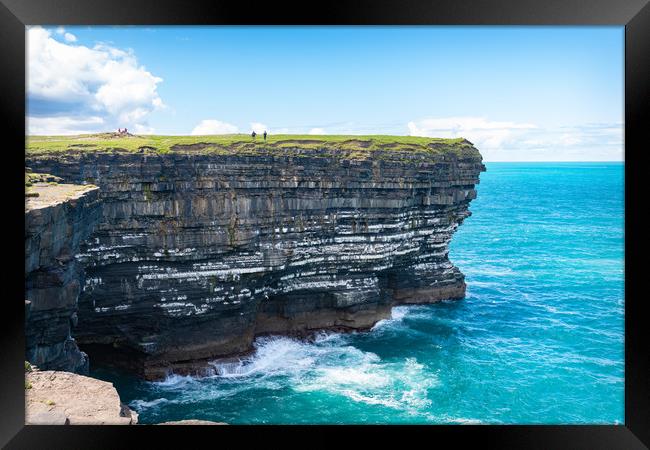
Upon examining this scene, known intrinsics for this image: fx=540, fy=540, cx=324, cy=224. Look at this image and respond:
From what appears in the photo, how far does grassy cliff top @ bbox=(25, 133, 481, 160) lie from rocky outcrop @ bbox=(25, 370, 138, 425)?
53.0ft

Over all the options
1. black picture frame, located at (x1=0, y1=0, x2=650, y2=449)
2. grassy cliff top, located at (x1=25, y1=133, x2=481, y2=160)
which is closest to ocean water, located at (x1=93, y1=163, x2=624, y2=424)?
grassy cliff top, located at (x1=25, y1=133, x2=481, y2=160)

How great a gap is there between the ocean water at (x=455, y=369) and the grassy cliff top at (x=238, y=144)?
10.7 metres

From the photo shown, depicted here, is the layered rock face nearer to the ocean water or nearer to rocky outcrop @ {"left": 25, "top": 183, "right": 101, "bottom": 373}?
the ocean water

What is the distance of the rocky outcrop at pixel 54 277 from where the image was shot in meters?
14.1

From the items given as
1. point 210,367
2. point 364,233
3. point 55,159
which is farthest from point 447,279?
point 55,159

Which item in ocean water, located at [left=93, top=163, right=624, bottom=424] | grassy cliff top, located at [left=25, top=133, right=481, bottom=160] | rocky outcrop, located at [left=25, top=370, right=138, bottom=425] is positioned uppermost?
grassy cliff top, located at [left=25, top=133, right=481, bottom=160]

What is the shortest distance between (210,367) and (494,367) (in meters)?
14.9

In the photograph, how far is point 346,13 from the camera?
10.4m

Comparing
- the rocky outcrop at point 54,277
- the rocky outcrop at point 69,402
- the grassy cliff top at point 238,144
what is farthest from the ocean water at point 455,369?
the rocky outcrop at point 69,402

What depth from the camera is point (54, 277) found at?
16.1 metres

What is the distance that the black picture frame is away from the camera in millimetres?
10289

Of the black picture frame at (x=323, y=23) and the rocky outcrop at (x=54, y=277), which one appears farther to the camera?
the rocky outcrop at (x=54, y=277)

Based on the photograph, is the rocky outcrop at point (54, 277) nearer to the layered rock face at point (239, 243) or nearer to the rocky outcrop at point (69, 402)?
the rocky outcrop at point (69, 402)

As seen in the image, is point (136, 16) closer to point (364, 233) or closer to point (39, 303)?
point (39, 303)
